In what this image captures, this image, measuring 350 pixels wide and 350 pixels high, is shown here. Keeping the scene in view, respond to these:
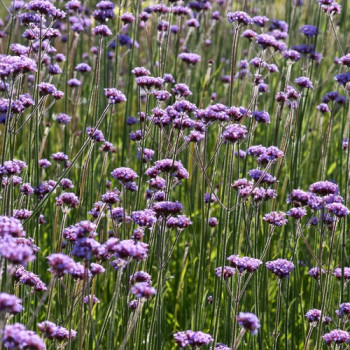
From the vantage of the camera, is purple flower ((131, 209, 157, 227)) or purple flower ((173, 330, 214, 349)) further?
purple flower ((131, 209, 157, 227))

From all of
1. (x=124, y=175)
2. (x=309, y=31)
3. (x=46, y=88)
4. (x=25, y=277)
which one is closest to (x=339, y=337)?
(x=124, y=175)

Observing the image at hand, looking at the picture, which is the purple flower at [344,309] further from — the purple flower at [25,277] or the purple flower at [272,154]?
the purple flower at [25,277]

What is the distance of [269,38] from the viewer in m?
3.52

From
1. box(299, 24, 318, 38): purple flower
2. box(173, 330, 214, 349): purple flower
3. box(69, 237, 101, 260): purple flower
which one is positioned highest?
box(299, 24, 318, 38): purple flower

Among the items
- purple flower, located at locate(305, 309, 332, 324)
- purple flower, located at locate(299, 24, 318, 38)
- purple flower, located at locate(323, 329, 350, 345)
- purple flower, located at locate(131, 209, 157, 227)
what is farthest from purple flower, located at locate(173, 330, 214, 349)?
purple flower, located at locate(299, 24, 318, 38)

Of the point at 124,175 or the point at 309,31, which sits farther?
the point at 309,31

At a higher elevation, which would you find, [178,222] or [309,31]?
[309,31]

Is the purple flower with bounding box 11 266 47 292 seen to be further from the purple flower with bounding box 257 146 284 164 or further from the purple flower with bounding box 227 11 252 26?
the purple flower with bounding box 227 11 252 26

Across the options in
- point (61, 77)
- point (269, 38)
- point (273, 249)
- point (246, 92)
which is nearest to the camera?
point (269, 38)

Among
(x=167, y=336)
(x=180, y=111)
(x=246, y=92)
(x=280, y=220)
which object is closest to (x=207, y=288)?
(x=167, y=336)

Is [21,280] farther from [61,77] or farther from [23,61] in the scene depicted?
[61,77]

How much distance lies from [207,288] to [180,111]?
1203 millimetres

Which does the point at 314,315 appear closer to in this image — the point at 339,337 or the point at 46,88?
the point at 339,337

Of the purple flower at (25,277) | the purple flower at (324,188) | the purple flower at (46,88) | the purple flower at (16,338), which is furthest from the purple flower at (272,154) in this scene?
the purple flower at (16,338)
